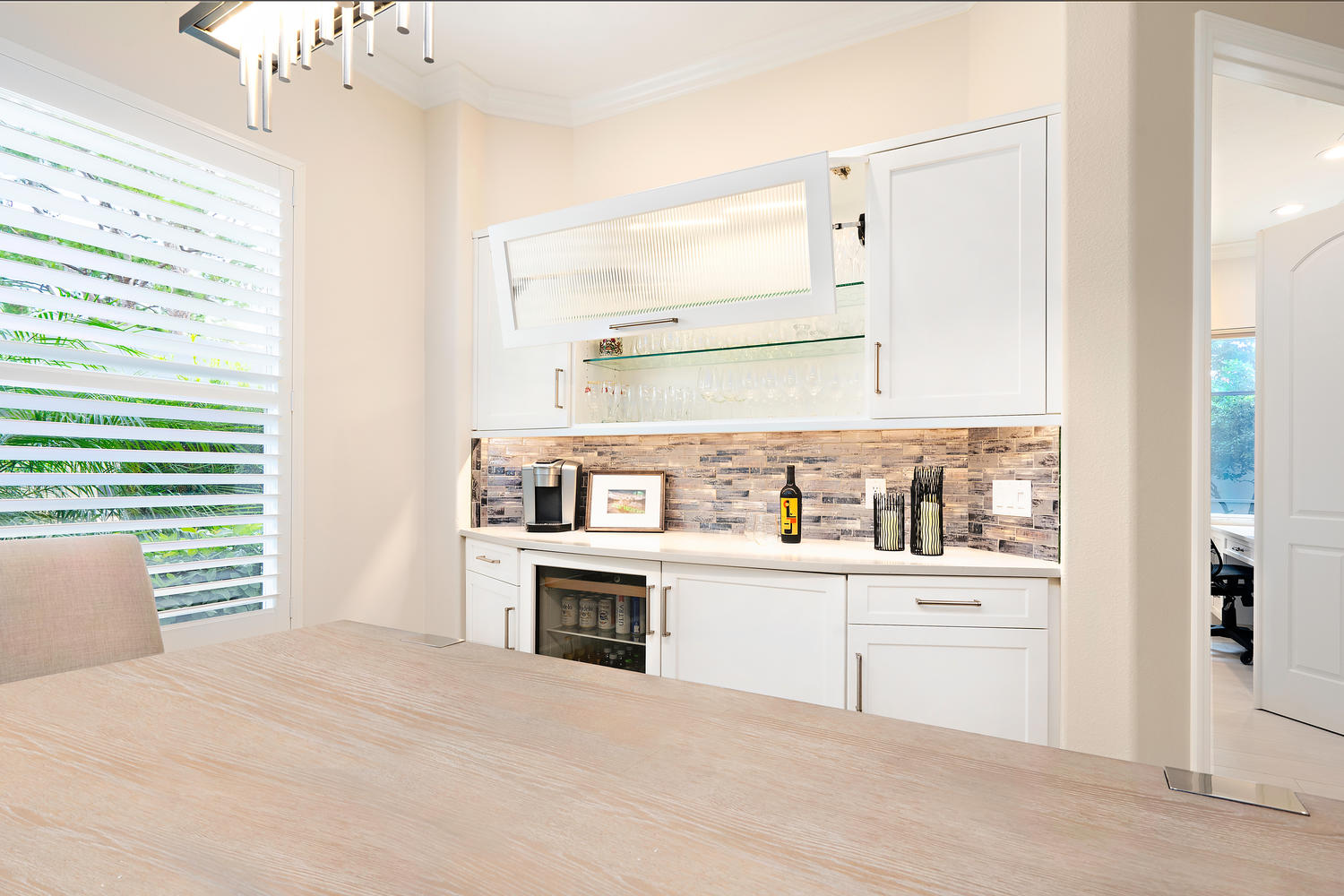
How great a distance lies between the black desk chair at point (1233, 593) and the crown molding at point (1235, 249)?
2.09 m

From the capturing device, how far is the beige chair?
4.06ft

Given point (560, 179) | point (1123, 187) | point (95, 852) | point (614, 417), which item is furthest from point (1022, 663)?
point (560, 179)

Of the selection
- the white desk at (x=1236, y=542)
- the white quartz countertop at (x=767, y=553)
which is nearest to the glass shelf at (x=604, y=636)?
the white quartz countertop at (x=767, y=553)

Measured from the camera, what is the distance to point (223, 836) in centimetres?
61

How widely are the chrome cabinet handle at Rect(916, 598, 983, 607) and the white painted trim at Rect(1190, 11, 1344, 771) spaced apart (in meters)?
0.52

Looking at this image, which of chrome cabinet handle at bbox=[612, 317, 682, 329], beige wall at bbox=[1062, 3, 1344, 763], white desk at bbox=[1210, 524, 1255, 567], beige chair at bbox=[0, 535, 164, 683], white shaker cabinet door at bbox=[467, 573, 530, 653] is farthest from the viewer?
white desk at bbox=[1210, 524, 1255, 567]

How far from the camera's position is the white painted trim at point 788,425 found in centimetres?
194

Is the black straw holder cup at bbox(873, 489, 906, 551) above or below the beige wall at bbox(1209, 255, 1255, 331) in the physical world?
below

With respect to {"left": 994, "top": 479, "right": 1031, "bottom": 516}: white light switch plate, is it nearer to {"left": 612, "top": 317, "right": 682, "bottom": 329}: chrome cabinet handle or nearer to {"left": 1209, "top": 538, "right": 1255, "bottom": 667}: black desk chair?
{"left": 612, "top": 317, "right": 682, "bottom": 329}: chrome cabinet handle

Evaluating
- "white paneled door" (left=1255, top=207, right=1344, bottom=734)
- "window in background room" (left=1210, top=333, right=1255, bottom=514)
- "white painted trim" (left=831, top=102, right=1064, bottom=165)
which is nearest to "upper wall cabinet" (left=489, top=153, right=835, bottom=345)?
"white painted trim" (left=831, top=102, right=1064, bottom=165)

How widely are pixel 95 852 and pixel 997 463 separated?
91.2 inches

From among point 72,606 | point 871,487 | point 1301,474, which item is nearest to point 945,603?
point 871,487

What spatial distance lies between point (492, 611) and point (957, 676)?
1.77 meters

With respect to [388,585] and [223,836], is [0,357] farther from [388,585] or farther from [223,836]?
[223,836]
